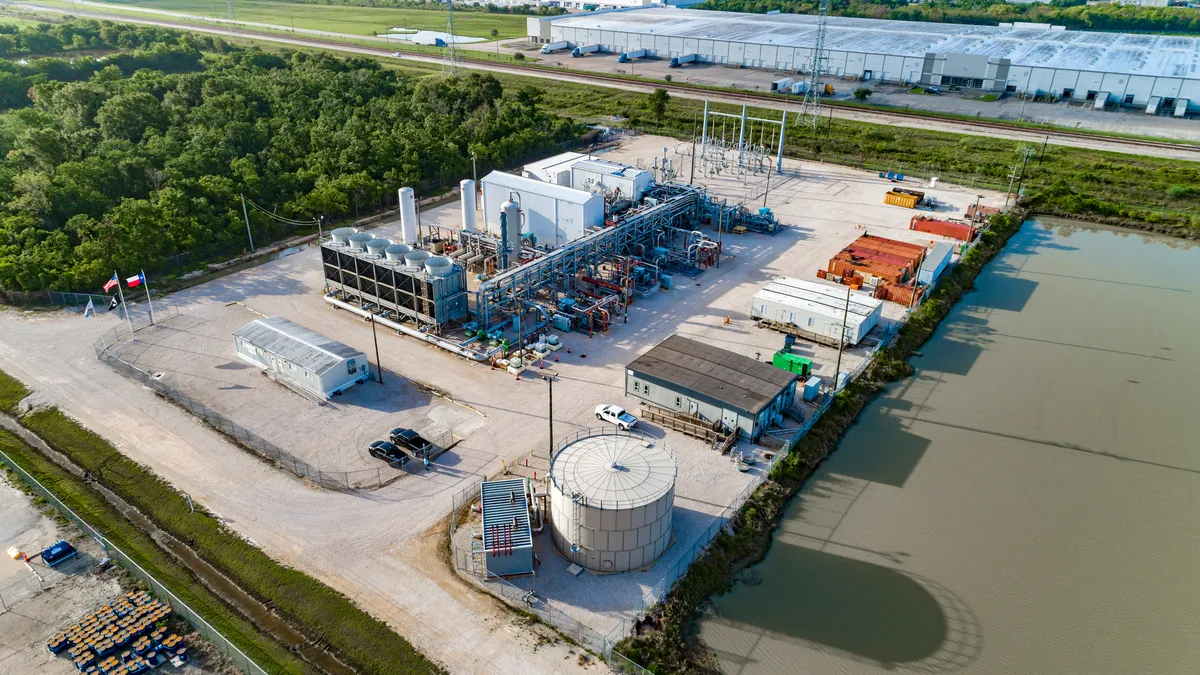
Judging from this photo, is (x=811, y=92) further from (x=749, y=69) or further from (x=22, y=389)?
(x=22, y=389)

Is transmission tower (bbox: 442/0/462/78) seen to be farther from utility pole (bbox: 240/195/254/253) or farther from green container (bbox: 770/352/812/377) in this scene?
green container (bbox: 770/352/812/377)

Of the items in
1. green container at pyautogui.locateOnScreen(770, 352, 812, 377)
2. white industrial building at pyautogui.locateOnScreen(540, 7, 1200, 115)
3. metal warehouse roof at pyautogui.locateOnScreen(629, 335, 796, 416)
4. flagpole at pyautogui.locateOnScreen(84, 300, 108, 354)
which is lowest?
flagpole at pyautogui.locateOnScreen(84, 300, 108, 354)

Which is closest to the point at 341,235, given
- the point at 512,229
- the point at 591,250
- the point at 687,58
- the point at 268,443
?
the point at 512,229

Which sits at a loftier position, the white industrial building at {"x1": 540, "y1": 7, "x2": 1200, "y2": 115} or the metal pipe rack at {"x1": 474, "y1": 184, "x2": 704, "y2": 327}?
the white industrial building at {"x1": 540, "y1": 7, "x2": 1200, "y2": 115}

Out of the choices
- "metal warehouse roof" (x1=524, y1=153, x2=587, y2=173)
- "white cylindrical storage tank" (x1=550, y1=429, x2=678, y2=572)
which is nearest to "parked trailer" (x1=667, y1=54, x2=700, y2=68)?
"metal warehouse roof" (x1=524, y1=153, x2=587, y2=173)

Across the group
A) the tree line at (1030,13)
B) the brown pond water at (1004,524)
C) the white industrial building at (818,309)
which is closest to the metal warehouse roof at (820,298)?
the white industrial building at (818,309)

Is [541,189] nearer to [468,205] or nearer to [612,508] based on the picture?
[468,205]
